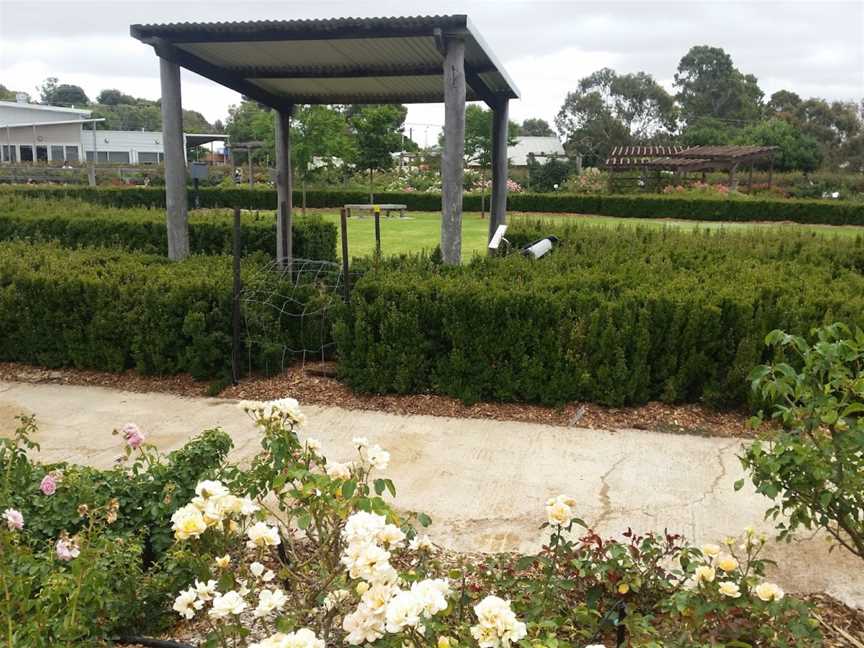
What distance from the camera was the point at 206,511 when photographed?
192 centimetres

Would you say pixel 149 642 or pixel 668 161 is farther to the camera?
pixel 668 161

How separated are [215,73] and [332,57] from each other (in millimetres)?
1429

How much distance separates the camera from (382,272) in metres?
5.99

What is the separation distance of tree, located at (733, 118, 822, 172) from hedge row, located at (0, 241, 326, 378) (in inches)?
1644

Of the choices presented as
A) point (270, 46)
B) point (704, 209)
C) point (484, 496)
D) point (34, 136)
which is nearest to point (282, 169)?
point (270, 46)

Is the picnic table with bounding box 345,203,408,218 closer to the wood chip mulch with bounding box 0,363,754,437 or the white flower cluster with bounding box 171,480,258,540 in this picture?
the wood chip mulch with bounding box 0,363,754,437

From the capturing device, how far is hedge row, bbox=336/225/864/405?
16.7 feet

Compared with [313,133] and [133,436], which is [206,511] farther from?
[313,133]

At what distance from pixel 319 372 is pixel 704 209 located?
2244 centimetres

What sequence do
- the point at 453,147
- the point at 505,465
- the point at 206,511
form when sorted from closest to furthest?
1. the point at 206,511
2. the point at 505,465
3. the point at 453,147

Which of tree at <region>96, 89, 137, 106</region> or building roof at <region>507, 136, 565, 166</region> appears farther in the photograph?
tree at <region>96, 89, 137, 106</region>

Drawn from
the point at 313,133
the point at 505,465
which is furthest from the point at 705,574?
the point at 313,133

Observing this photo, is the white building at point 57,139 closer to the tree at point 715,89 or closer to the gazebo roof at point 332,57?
the gazebo roof at point 332,57

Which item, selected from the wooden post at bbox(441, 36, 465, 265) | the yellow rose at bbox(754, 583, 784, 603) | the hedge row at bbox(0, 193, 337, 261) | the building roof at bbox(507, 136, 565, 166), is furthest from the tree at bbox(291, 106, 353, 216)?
the building roof at bbox(507, 136, 565, 166)
